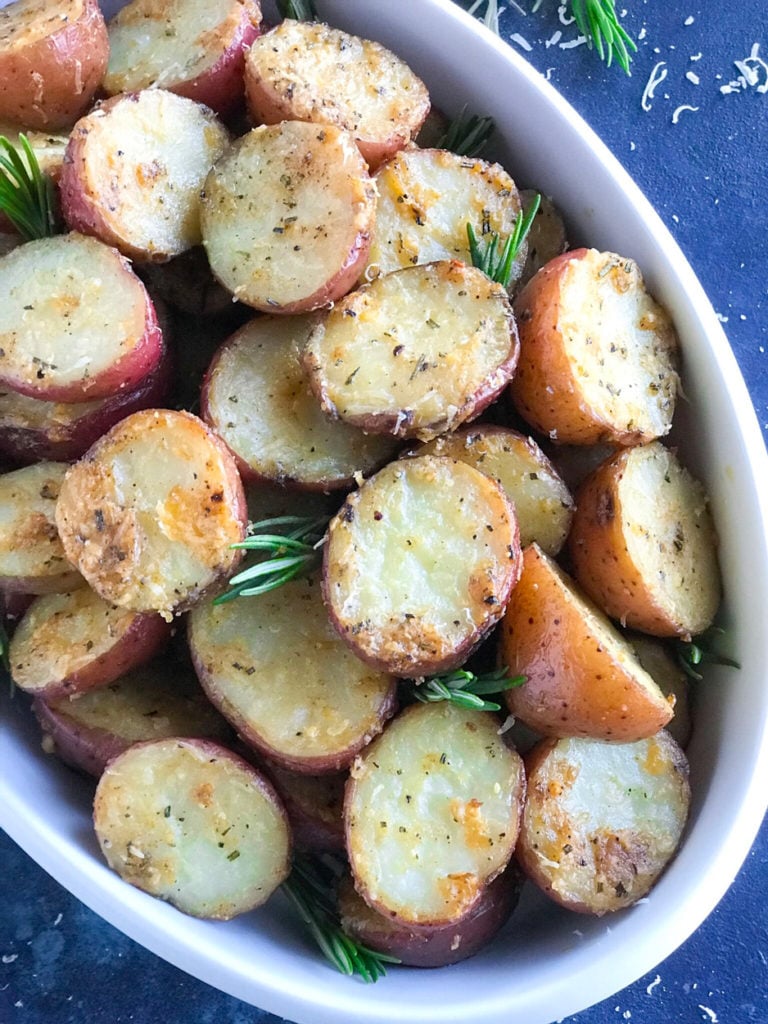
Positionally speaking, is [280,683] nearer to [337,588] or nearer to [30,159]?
[337,588]

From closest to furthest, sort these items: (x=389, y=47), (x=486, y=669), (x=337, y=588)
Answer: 1. (x=337, y=588)
2. (x=486, y=669)
3. (x=389, y=47)

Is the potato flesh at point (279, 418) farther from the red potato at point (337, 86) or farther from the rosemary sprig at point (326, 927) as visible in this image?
the rosemary sprig at point (326, 927)

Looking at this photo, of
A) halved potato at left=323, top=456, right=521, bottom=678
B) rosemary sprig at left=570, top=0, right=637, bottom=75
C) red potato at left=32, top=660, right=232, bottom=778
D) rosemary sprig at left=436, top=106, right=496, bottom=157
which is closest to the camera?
halved potato at left=323, top=456, right=521, bottom=678

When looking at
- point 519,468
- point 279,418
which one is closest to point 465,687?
point 519,468

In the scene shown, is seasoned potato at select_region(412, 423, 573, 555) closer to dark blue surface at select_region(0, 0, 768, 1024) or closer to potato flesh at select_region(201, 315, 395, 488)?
potato flesh at select_region(201, 315, 395, 488)

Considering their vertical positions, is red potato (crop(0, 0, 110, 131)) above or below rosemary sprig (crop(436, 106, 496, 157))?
below

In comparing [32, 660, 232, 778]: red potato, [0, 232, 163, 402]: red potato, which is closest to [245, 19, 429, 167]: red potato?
[0, 232, 163, 402]: red potato

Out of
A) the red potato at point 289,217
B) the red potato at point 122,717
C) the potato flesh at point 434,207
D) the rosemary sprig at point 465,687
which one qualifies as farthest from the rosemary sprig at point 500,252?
the red potato at point 122,717

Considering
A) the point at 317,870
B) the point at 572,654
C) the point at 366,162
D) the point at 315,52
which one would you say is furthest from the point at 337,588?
the point at 315,52
